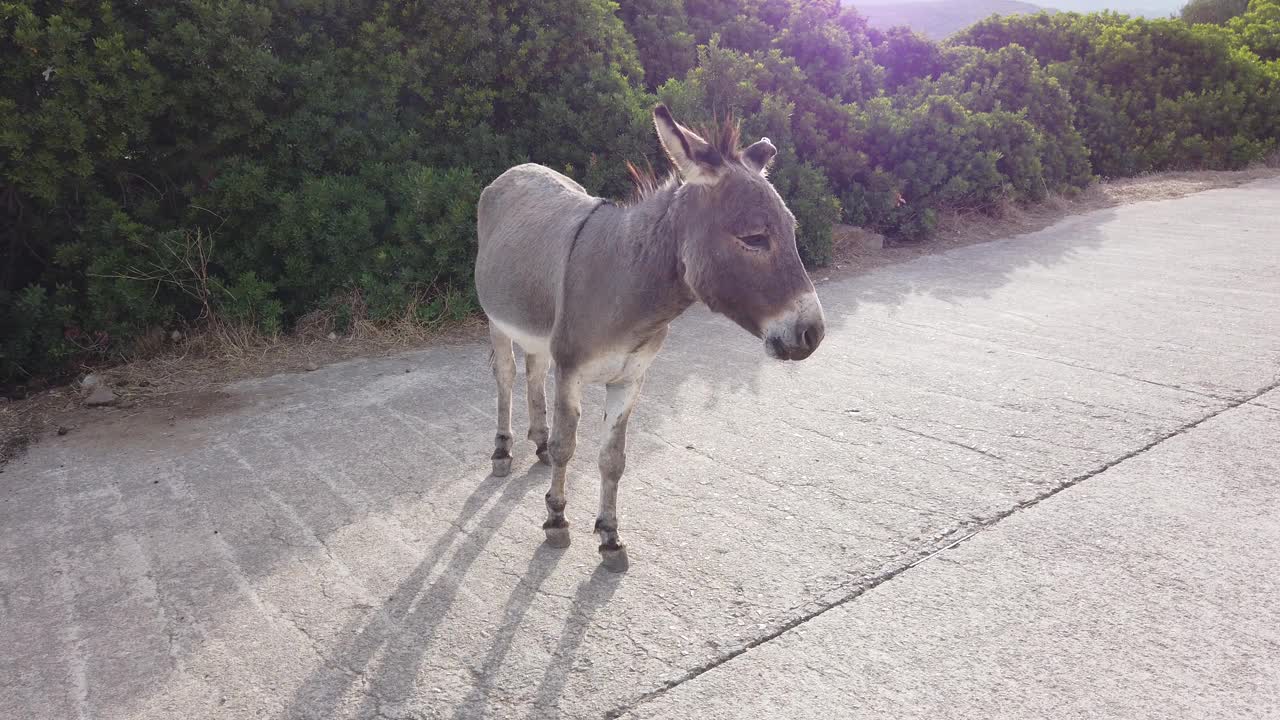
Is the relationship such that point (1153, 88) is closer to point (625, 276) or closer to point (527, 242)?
point (527, 242)

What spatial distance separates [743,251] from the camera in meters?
2.67

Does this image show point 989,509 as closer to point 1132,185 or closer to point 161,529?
point 161,529

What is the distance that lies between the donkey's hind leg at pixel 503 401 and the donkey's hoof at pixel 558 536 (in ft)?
2.78

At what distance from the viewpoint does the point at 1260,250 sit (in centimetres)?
873

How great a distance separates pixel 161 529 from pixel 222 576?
0.65 metres

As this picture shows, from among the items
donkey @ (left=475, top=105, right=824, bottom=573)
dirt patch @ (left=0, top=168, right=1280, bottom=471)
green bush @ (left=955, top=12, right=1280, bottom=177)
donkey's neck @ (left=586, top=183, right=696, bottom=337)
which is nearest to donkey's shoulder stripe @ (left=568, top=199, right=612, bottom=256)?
donkey @ (left=475, top=105, right=824, bottom=573)

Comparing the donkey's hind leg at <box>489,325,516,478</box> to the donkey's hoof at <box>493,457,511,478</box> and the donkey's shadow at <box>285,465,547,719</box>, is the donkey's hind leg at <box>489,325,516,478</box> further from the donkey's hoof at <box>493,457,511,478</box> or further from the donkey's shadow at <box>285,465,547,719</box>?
the donkey's shadow at <box>285,465,547,719</box>

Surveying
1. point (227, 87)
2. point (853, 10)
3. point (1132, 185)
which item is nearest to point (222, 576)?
point (227, 87)

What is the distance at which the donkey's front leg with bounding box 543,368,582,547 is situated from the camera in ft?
10.8

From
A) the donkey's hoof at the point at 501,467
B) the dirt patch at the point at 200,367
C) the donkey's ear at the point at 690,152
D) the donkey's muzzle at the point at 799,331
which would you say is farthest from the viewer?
the dirt patch at the point at 200,367

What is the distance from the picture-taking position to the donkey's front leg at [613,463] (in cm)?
338

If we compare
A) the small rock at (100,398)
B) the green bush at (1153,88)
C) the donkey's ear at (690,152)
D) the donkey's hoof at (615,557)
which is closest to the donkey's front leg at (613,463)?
the donkey's hoof at (615,557)

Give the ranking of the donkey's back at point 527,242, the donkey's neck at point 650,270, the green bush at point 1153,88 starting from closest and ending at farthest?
the donkey's neck at point 650,270, the donkey's back at point 527,242, the green bush at point 1153,88

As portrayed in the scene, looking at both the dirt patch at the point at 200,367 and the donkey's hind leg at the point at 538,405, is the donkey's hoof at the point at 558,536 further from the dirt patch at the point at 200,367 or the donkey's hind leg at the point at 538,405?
the dirt patch at the point at 200,367
